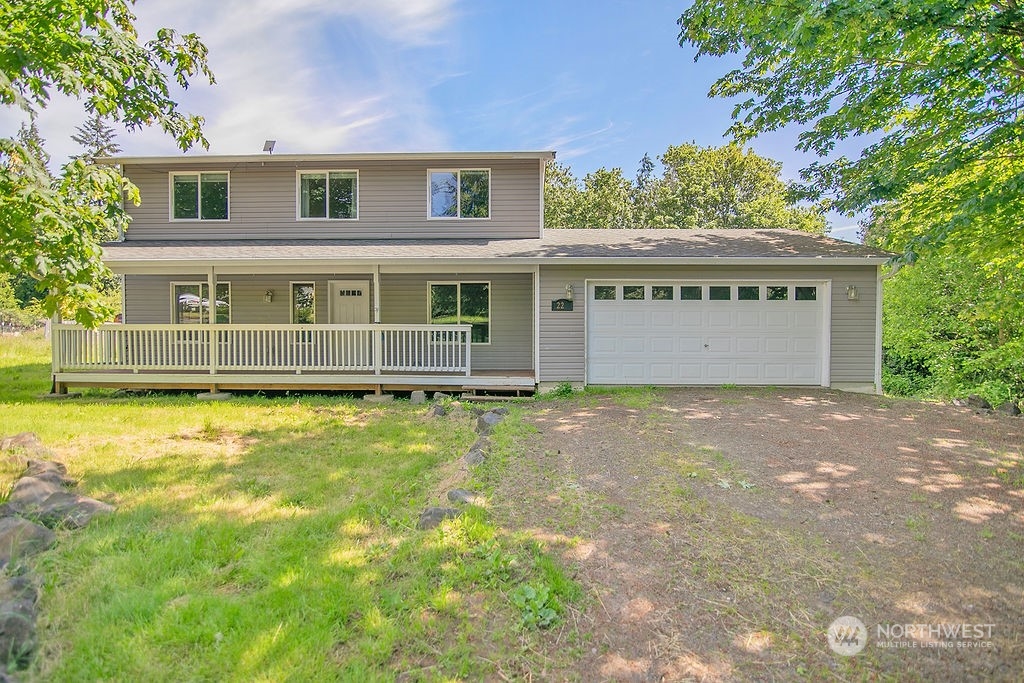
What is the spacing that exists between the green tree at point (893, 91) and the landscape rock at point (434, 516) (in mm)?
7011

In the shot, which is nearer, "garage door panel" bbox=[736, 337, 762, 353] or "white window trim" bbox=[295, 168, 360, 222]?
"garage door panel" bbox=[736, 337, 762, 353]

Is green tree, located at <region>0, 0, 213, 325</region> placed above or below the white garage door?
above

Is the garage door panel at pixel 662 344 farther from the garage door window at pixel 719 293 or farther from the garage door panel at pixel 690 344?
the garage door window at pixel 719 293

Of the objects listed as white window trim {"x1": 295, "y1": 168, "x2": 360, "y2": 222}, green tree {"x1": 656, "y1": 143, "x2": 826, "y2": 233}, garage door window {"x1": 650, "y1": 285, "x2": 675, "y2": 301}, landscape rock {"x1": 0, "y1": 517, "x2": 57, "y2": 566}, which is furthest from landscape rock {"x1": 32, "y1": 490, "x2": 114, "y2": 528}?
green tree {"x1": 656, "y1": 143, "x2": 826, "y2": 233}

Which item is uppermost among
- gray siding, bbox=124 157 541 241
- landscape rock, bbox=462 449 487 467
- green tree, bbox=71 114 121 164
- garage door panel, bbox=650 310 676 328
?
green tree, bbox=71 114 121 164

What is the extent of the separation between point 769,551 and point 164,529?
14.3 feet

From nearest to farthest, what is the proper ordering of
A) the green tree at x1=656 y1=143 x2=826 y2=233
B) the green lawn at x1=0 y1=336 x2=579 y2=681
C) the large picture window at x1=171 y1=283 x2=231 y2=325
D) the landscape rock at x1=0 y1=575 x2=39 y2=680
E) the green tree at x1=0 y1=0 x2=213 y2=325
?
the landscape rock at x1=0 y1=575 x2=39 y2=680, the green lawn at x1=0 y1=336 x2=579 y2=681, the green tree at x1=0 y1=0 x2=213 y2=325, the large picture window at x1=171 y1=283 x2=231 y2=325, the green tree at x1=656 y1=143 x2=826 y2=233

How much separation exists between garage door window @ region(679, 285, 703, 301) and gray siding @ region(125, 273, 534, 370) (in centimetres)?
323

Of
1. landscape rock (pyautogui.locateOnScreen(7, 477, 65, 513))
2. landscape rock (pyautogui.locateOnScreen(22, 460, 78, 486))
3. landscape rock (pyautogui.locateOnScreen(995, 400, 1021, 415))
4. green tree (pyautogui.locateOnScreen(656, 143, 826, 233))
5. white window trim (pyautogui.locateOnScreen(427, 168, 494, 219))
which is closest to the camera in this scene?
landscape rock (pyautogui.locateOnScreen(7, 477, 65, 513))

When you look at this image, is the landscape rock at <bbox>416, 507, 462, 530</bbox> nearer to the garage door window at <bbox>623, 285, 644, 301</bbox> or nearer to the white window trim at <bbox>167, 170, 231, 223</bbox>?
the garage door window at <bbox>623, 285, 644, 301</bbox>

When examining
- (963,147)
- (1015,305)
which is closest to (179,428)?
(963,147)

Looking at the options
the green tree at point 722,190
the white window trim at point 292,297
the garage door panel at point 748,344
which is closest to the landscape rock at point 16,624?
the white window trim at point 292,297

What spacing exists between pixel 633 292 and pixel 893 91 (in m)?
6.72

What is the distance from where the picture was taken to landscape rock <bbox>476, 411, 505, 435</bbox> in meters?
6.54
